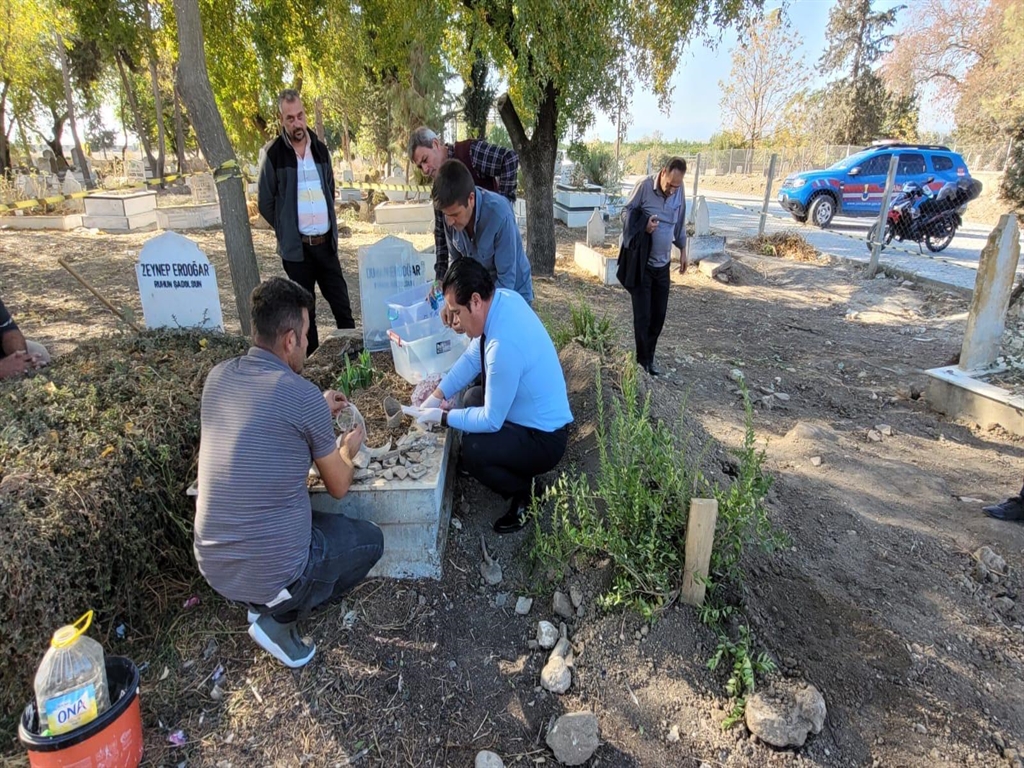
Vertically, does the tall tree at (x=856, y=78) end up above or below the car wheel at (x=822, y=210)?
above

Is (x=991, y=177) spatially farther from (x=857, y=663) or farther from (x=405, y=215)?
(x=857, y=663)

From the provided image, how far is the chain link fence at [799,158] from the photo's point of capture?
2464cm

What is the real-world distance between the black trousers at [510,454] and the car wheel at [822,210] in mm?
14832

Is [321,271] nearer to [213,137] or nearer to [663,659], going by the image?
[213,137]

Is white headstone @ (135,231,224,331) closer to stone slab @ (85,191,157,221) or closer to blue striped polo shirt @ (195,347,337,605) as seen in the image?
blue striped polo shirt @ (195,347,337,605)

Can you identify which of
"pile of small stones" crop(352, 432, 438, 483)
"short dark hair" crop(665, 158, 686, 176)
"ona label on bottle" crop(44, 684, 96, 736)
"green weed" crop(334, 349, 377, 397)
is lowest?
"ona label on bottle" crop(44, 684, 96, 736)

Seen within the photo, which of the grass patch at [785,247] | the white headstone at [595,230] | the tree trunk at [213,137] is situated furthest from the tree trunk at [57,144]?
the tree trunk at [213,137]

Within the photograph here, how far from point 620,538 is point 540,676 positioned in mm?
606

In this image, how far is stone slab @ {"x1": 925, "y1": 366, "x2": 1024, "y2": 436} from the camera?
4.45 m

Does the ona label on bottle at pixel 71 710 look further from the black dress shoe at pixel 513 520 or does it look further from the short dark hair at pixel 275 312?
the black dress shoe at pixel 513 520

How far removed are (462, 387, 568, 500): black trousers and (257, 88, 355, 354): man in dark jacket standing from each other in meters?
1.80

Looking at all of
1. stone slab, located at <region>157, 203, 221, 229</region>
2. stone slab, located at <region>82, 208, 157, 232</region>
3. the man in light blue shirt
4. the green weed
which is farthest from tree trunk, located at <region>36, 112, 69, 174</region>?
the man in light blue shirt

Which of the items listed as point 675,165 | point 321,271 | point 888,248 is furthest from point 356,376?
point 888,248

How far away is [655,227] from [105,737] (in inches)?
186
